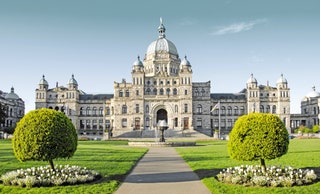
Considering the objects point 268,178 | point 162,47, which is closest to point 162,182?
point 268,178

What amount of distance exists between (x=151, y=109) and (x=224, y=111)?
2271cm

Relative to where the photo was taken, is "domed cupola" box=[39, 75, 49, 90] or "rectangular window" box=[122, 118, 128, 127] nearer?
"rectangular window" box=[122, 118, 128, 127]

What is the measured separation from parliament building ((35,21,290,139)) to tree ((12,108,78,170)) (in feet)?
203

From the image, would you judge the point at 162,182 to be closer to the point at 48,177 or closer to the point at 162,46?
the point at 48,177

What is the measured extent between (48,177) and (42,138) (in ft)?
6.13

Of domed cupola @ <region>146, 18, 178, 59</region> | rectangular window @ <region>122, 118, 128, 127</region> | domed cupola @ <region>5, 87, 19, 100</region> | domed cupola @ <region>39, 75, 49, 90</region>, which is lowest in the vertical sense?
rectangular window @ <region>122, 118, 128, 127</region>

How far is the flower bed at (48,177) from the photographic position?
1514 cm

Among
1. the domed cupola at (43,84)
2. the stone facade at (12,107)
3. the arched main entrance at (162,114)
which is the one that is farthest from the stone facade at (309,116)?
the stone facade at (12,107)

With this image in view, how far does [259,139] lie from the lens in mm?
16516

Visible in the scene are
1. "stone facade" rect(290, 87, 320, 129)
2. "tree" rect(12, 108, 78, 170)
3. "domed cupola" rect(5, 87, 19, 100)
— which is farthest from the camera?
"domed cupola" rect(5, 87, 19, 100)

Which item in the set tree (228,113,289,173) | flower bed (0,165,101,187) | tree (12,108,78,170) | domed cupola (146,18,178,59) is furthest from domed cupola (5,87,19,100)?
tree (228,113,289,173)

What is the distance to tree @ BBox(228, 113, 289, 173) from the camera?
53.8 ft

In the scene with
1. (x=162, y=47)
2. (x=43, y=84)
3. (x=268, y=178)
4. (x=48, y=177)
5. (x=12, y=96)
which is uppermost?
(x=162, y=47)

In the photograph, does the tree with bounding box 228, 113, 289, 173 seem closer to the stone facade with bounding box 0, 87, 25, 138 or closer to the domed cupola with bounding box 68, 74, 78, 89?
the domed cupola with bounding box 68, 74, 78, 89
